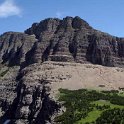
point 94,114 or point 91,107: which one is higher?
point 91,107

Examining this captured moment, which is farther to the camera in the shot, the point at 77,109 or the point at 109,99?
the point at 109,99

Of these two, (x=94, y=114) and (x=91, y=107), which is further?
(x=91, y=107)

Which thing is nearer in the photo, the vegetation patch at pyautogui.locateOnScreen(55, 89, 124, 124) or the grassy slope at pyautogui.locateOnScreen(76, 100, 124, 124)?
the vegetation patch at pyautogui.locateOnScreen(55, 89, 124, 124)

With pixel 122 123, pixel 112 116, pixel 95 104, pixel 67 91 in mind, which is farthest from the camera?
pixel 67 91

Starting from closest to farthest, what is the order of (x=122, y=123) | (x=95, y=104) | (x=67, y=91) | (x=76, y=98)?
(x=122, y=123) → (x=95, y=104) → (x=76, y=98) → (x=67, y=91)

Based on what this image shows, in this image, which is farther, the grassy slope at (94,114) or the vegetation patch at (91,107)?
the grassy slope at (94,114)

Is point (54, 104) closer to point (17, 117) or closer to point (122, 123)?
point (17, 117)

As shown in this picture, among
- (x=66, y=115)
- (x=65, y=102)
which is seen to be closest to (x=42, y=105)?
(x=65, y=102)

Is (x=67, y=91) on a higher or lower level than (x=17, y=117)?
higher
